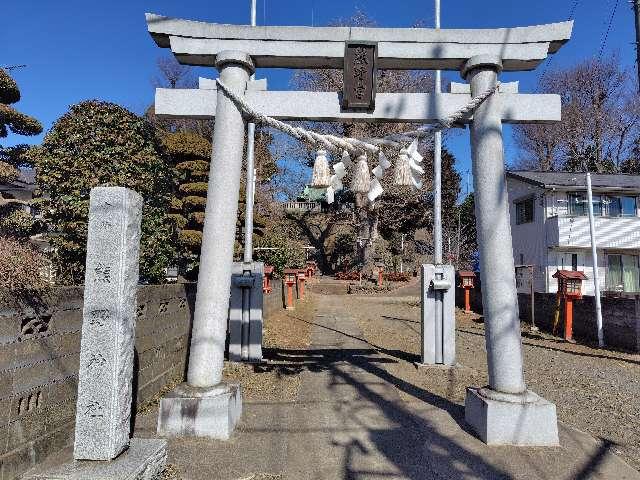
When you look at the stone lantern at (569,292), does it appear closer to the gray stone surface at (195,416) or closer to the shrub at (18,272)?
the gray stone surface at (195,416)

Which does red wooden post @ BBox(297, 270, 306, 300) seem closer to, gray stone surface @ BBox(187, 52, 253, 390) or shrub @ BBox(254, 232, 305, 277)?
shrub @ BBox(254, 232, 305, 277)

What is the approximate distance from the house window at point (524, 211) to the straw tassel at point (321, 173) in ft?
63.2

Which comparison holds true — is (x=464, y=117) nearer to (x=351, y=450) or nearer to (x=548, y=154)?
(x=351, y=450)

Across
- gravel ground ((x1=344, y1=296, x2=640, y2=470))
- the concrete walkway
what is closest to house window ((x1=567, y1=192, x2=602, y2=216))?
gravel ground ((x1=344, y1=296, x2=640, y2=470))

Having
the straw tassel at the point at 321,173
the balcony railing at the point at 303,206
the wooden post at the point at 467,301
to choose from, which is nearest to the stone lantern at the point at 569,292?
the wooden post at the point at 467,301

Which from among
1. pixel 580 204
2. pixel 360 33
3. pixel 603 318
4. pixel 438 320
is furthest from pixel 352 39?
pixel 580 204

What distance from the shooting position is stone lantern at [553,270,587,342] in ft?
39.4

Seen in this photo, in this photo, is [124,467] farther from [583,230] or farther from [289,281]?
[583,230]

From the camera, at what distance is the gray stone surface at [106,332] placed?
3174 mm

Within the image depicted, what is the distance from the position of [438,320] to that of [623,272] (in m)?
17.6

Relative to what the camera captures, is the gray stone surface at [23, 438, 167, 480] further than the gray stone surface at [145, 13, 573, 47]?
No

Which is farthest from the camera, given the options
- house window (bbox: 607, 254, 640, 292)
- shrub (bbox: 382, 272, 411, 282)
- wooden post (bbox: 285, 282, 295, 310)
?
shrub (bbox: 382, 272, 411, 282)

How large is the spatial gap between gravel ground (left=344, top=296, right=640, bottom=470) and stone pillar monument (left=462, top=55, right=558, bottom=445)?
101 cm

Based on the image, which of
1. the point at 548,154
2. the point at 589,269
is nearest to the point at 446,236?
the point at 548,154
